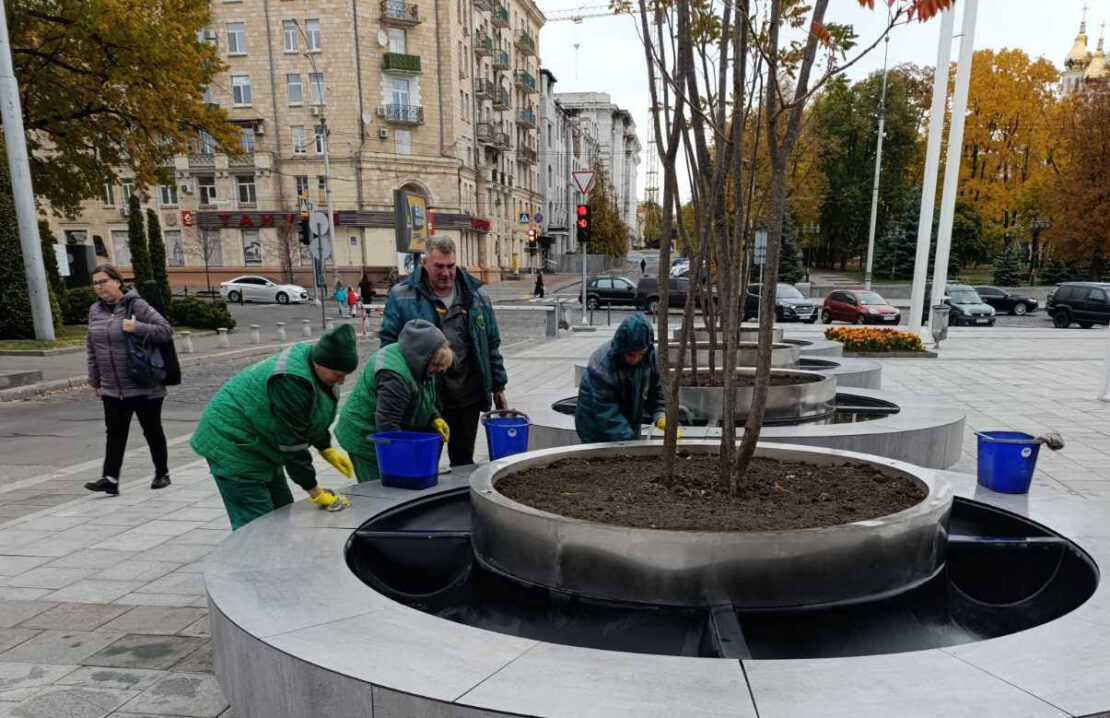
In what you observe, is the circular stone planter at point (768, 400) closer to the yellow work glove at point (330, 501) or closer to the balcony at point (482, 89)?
the yellow work glove at point (330, 501)

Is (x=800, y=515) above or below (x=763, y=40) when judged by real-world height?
below

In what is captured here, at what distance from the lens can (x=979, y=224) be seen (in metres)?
41.3

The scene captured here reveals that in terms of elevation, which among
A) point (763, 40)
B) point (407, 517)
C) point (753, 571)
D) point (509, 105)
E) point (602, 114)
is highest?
point (602, 114)

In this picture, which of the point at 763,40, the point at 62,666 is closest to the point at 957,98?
the point at 763,40

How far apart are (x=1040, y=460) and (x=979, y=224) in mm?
41137

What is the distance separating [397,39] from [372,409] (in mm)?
43130

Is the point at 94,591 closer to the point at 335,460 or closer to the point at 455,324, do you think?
the point at 335,460

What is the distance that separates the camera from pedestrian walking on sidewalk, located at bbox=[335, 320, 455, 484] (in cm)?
366

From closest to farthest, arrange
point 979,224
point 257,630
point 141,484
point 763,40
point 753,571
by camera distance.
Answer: point 257,630
point 753,571
point 763,40
point 141,484
point 979,224

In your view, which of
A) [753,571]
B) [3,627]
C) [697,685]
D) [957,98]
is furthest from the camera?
[957,98]

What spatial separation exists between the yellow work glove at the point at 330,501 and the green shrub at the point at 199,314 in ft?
61.3

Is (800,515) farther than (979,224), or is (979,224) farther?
(979,224)

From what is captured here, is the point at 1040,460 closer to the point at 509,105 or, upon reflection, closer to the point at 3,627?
the point at 3,627

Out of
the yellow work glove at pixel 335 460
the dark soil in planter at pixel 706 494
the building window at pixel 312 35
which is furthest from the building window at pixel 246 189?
the dark soil in planter at pixel 706 494
